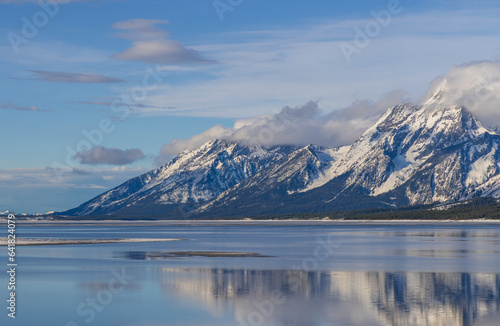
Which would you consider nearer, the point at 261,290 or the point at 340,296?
the point at 340,296

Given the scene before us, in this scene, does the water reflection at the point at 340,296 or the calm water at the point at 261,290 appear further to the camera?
the calm water at the point at 261,290

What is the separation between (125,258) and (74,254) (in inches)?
716

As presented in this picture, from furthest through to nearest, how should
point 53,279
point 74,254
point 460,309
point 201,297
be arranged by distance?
point 74,254, point 53,279, point 201,297, point 460,309

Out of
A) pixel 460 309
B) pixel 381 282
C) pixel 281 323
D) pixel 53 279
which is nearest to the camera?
pixel 281 323

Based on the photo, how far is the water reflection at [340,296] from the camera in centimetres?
6116

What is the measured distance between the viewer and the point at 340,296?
2889 inches

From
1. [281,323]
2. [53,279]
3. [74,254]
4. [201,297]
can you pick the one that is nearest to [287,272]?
[201,297]

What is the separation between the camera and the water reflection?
2408 inches

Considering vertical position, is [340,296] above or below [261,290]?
below

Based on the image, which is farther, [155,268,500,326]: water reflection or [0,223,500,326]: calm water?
[0,223,500,326]: calm water

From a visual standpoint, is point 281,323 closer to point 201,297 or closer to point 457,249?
point 201,297

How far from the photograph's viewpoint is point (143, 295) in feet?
250

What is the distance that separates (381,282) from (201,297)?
2273 centimetres

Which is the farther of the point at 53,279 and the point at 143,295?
the point at 53,279
